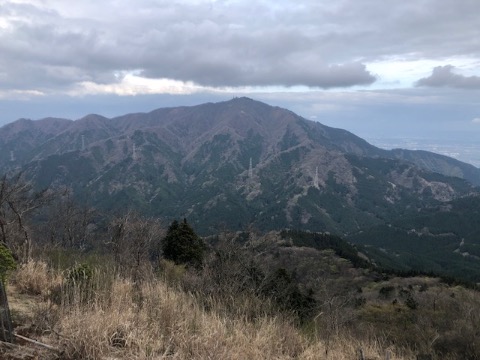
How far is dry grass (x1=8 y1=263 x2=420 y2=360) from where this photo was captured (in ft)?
14.6

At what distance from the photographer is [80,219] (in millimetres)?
71312

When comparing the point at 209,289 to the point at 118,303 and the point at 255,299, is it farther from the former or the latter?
the point at 118,303

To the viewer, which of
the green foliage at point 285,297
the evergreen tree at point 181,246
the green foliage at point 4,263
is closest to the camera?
the green foliage at point 4,263

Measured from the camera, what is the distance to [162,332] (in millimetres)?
5016

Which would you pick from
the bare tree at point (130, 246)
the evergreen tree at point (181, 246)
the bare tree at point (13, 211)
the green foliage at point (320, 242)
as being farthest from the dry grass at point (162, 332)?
the green foliage at point (320, 242)

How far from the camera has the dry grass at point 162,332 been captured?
4.46 m

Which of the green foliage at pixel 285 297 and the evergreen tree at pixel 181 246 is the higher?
the green foliage at pixel 285 297

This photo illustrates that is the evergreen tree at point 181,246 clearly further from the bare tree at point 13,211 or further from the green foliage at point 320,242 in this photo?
the green foliage at point 320,242

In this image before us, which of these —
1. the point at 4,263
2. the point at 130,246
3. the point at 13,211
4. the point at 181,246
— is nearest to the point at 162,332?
the point at 4,263

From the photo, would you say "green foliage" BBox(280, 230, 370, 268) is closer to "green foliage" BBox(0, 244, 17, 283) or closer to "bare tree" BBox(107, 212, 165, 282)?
"bare tree" BBox(107, 212, 165, 282)

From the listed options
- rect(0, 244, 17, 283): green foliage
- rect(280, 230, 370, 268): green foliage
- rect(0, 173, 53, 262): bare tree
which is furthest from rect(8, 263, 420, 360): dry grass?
rect(280, 230, 370, 268): green foliage

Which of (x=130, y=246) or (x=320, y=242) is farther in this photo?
(x=320, y=242)

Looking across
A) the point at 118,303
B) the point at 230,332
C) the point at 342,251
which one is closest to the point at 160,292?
the point at 118,303

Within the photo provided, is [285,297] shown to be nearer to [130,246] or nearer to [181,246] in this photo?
[130,246]
